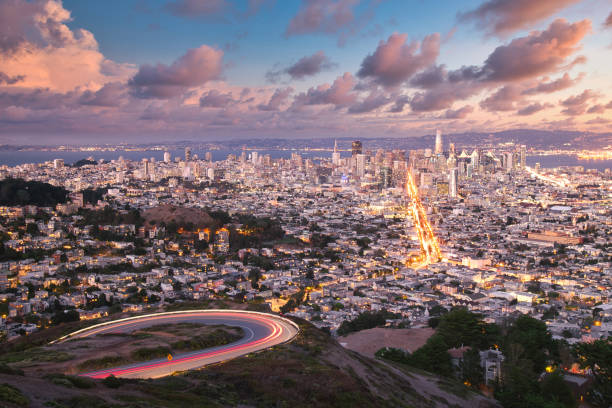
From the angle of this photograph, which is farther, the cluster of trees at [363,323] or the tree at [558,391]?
the cluster of trees at [363,323]

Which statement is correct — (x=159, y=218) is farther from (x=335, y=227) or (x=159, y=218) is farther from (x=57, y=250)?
(x=335, y=227)

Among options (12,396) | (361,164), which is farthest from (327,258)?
(361,164)

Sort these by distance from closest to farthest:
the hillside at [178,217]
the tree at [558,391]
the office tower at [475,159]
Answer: the tree at [558,391] → the hillside at [178,217] → the office tower at [475,159]

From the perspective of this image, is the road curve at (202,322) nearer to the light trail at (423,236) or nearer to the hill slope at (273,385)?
the hill slope at (273,385)

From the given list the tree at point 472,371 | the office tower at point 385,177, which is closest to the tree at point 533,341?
the tree at point 472,371

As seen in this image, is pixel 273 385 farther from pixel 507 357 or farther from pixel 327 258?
pixel 327 258

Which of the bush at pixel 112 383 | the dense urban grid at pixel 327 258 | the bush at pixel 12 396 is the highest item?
the bush at pixel 12 396

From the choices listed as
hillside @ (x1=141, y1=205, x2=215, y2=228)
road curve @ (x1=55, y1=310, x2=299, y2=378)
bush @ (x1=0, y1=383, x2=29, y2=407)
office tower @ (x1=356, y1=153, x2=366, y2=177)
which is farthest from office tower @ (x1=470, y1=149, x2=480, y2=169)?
bush @ (x1=0, y1=383, x2=29, y2=407)

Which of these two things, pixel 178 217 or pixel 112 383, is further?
pixel 178 217
